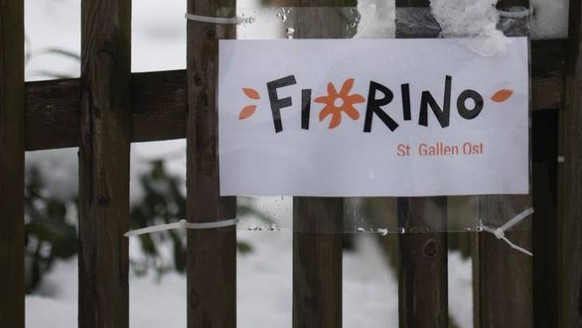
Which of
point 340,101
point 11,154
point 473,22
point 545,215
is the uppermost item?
point 473,22

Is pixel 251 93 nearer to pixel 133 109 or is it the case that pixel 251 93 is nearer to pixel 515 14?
pixel 133 109

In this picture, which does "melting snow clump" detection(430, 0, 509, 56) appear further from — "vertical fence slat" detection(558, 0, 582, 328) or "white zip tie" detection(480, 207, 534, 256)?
"white zip tie" detection(480, 207, 534, 256)

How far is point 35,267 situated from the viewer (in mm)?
3123

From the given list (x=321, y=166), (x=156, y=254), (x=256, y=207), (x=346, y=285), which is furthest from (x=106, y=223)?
(x=346, y=285)

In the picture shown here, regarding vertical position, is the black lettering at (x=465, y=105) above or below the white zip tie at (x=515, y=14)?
below

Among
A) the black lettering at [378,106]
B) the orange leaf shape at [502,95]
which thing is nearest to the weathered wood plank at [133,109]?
the black lettering at [378,106]

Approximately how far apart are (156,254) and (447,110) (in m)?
1.53

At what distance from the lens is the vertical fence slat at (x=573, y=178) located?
1.96m

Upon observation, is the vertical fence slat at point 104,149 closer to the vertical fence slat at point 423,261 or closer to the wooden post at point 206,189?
the wooden post at point 206,189

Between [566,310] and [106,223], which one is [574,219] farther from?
[106,223]

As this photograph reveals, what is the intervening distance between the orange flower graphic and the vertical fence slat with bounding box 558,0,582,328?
0.43 metres

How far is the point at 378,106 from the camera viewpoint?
192 cm

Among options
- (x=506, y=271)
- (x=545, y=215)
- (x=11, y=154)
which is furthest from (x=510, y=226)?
(x=11, y=154)

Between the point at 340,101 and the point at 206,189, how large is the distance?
32 centimetres
